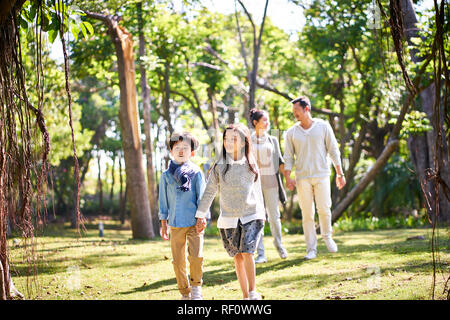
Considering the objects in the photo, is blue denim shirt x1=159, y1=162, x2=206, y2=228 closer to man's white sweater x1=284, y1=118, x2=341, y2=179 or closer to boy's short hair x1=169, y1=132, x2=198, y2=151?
boy's short hair x1=169, y1=132, x2=198, y2=151

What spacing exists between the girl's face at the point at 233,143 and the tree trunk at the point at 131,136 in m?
7.53

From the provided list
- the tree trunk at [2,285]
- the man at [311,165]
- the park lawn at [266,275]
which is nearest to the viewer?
the tree trunk at [2,285]

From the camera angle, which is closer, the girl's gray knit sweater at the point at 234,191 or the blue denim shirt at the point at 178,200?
the girl's gray knit sweater at the point at 234,191

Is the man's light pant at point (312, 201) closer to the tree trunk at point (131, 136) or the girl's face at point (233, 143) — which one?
the girl's face at point (233, 143)

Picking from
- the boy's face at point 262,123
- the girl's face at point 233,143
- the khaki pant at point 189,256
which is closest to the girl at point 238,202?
the girl's face at point 233,143

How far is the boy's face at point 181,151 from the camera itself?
4.95 meters

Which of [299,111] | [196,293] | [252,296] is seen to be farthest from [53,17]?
[299,111]

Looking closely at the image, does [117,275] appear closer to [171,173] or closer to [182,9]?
[171,173]

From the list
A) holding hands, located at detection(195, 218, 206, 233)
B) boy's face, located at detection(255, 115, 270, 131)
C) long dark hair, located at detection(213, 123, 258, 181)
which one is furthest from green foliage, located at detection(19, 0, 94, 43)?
boy's face, located at detection(255, 115, 270, 131)

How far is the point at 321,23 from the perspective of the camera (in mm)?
15898

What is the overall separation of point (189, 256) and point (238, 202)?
0.76m

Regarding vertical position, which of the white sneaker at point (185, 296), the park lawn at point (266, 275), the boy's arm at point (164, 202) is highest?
the boy's arm at point (164, 202)

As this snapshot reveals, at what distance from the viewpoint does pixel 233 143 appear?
15.0ft

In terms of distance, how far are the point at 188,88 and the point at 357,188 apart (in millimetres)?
9196
